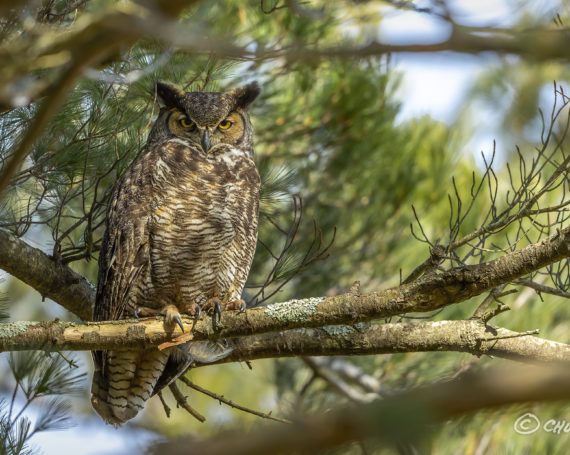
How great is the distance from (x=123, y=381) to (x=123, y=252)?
55 centimetres

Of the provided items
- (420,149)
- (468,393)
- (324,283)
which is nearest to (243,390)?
(324,283)

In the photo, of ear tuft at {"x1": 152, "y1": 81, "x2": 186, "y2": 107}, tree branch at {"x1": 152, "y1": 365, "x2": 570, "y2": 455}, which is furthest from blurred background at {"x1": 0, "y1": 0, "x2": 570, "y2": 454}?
tree branch at {"x1": 152, "y1": 365, "x2": 570, "y2": 455}

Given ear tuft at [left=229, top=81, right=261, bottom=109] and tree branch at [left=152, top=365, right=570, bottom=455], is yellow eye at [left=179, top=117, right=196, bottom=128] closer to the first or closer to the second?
ear tuft at [left=229, top=81, right=261, bottom=109]

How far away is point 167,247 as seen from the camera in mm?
2541

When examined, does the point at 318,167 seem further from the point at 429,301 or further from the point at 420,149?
the point at 429,301

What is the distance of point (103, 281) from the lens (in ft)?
8.35

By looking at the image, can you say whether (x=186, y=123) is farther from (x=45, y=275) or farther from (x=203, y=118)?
(x=45, y=275)

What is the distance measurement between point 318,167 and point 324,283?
0.80 m

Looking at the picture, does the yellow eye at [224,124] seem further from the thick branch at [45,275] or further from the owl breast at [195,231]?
the thick branch at [45,275]

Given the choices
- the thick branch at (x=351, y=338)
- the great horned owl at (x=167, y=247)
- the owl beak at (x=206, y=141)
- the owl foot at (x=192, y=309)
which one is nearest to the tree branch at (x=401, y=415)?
the thick branch at (x=351, y=338)

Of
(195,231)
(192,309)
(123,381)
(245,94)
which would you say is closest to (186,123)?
(245,94)

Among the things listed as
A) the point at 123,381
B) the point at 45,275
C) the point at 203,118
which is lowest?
the point at 123,381

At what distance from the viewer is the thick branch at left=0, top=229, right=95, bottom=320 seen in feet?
7.87

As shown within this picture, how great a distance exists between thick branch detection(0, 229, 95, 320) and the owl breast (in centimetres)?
25
